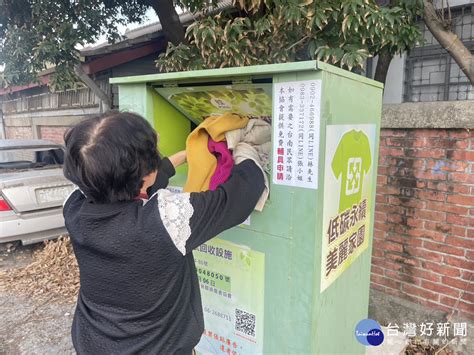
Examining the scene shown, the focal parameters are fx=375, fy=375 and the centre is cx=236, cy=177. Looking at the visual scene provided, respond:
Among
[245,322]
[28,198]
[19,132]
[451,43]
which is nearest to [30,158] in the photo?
[28,198]

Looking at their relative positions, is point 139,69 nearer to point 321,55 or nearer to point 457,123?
point 321,55

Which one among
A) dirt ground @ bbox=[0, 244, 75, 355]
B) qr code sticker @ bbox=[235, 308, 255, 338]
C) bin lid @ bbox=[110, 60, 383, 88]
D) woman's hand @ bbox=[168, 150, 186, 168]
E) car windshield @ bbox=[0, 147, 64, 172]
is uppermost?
bin lid @ bbox=[110, 60, 383, 88]

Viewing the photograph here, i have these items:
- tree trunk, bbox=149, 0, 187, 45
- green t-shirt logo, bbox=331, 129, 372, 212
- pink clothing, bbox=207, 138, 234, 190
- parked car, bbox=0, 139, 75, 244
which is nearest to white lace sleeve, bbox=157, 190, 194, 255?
pink clothing, bbox=207, 138, 234, 190

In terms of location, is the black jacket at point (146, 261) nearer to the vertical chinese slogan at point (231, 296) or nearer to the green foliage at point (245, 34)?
the vertical chinese slogan at point (231, 296)

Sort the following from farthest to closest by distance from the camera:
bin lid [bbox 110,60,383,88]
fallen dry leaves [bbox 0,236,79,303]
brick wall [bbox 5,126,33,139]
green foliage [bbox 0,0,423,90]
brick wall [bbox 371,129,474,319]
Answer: brick wall [bbox 5,126,33,139] → fallen dry leaves [bbox 0,236,79,303] → green foliage [bbox 0,0,423,90] → brick wall [bbox 371,129,474,319] → bin lid [bbox 110,60,383,88]

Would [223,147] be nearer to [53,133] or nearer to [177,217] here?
[177,217]

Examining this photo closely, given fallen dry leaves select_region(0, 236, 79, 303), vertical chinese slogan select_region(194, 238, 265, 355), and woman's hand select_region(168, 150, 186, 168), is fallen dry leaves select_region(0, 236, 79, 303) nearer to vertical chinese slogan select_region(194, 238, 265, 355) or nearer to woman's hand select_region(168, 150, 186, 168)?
vertical chinese slogan select_region(194, 238, 265, 355)

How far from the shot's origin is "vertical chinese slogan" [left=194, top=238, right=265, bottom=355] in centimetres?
161

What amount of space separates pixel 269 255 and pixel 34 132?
1092 cm

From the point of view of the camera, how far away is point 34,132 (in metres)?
10.6

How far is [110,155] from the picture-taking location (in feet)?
3.50

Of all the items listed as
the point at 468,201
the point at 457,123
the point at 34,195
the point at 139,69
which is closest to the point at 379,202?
the point at 468,201

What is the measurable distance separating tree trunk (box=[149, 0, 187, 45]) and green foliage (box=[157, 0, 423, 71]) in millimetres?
1248

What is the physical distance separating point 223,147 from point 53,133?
904 cm
